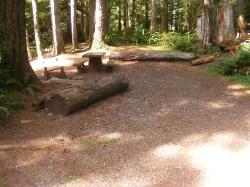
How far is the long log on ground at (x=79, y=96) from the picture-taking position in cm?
1027

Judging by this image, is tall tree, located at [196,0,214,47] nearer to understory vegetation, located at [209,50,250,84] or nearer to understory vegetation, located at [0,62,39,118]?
understory vegetation, located at [209,50,250,84]

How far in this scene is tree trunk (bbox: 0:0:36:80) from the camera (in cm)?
1137

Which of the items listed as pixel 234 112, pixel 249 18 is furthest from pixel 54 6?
pixel 249 18

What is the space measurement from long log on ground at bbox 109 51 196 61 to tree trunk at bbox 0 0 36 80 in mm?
6493

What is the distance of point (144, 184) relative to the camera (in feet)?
23.6

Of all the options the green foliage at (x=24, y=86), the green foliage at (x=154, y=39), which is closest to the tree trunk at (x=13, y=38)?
the green foliage at (x=24, y=86)

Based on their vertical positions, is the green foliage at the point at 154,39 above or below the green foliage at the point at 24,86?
above

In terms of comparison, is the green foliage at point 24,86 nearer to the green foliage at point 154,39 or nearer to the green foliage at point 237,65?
the green foliage at point 237,65

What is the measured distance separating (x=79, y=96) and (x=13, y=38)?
2.89m

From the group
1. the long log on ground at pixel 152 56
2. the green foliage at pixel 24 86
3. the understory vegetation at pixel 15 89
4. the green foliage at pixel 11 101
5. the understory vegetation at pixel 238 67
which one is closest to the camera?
the green foliage at pixel 11 101

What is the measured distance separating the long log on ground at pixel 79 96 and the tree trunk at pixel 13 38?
2.02 m

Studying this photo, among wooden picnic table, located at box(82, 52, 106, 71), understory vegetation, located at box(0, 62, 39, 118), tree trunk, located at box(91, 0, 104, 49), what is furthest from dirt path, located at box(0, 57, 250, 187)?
tree trunk, located at box(91, 0, 104, 49)

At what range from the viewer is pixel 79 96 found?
417 inches

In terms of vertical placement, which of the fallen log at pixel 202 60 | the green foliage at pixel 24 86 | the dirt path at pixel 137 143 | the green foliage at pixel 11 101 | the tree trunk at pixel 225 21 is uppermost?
the tree trunk at pixel 225 21
